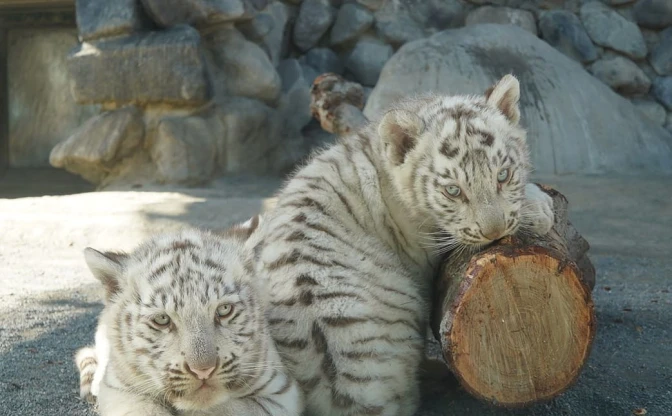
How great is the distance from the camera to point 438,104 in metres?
3.08

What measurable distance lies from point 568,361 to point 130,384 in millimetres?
1424

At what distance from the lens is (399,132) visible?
9.73 feet

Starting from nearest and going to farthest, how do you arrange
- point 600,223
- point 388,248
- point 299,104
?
point 388,248, point 600,223, point 299,104

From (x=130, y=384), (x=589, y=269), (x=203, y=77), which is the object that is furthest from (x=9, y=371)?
(x=203, y=77)

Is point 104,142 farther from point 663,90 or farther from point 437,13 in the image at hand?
point 663,90

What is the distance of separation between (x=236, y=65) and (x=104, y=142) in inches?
67.5

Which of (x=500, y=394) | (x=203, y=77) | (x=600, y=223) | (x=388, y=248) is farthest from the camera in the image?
(x=203, y=77)

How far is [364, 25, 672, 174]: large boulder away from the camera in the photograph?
754cm

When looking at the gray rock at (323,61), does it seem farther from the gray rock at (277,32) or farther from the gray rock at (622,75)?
the gray rock at (622,75)

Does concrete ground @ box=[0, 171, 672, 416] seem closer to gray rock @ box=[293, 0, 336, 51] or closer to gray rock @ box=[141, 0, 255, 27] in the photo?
gray rock @ box=[141, 0, 255, 27]

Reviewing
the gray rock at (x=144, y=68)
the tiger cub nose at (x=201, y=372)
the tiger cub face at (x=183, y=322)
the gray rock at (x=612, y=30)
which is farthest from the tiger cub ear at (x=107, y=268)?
the gray rock at (x=612, y=30)

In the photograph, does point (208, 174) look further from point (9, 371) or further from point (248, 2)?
point (9, 371)

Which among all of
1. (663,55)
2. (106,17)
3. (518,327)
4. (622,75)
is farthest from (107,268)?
(663,55)

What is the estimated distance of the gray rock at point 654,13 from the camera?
30.2 feet
